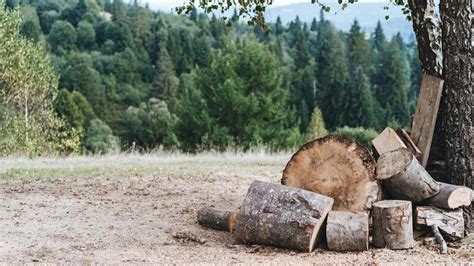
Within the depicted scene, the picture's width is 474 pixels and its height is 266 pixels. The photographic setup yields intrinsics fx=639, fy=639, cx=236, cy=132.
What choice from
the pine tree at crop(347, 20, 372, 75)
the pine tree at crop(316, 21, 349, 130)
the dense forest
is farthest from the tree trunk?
the pine tree at crop(347, 20, 372, 75)

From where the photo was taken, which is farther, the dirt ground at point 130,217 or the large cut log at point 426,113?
the large cut log at point 426,113

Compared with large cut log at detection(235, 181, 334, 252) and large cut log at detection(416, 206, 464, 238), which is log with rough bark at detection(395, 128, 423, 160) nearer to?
large cut log at detection(416, 206, 464, 238)

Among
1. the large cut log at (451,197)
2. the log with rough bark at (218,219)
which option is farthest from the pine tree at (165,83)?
the large cut log at (451,197)

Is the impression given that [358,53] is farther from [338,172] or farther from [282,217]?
[282,217]

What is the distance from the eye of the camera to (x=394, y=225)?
574cm

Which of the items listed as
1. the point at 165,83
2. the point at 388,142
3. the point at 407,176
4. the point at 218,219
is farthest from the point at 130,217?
the point at 165,83

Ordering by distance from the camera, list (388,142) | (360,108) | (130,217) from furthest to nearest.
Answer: (360,108) → (130,217) → (388,142)

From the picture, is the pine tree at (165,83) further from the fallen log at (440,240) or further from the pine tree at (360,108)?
the fallen log at (440,240)

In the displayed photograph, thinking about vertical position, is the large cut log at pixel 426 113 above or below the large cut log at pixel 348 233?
above

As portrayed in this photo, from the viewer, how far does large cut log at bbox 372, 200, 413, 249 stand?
5738 millimetres

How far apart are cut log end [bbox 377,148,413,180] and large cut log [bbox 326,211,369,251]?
522mm

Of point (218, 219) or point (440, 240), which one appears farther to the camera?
point (218, 219)

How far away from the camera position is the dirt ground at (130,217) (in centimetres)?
563

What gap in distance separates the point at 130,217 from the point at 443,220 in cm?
335
